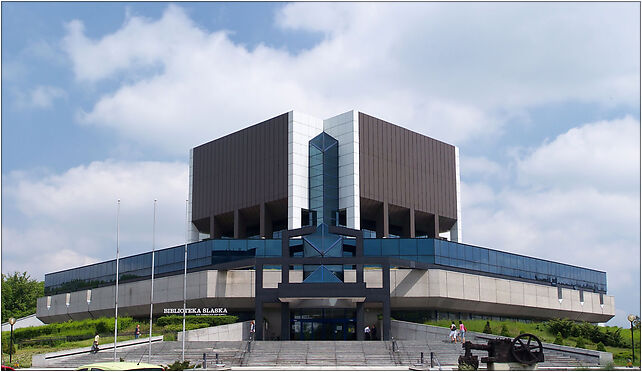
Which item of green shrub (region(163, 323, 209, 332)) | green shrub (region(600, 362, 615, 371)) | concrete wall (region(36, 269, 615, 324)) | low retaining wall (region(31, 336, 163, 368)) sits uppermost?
concrete wall (region(36, 269, 615, 324))

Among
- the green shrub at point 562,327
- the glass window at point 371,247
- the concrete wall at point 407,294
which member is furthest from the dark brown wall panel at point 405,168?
the green shrub at point 562,327

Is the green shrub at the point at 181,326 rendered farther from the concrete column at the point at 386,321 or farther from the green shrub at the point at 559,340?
the green shrub at the point at 559,340

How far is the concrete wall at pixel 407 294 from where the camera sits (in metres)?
66.7

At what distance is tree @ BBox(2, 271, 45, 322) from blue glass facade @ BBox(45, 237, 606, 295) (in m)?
31.8

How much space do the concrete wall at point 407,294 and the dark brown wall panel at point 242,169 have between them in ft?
42.0

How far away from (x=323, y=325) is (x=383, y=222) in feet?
54.6

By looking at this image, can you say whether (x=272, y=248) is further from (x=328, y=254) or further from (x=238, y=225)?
(x=238, y=225)

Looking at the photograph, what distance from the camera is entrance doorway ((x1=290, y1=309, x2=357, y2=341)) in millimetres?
63719

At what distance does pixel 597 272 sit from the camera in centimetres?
8906

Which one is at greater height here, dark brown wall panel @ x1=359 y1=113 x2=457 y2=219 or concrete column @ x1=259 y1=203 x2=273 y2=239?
dark brown wall panel @ x1=359 y1=113 x2=457 y2=219

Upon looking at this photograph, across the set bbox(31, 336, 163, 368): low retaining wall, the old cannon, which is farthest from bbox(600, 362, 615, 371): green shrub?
bbox(31, 336, 163, 368): low retaining wall

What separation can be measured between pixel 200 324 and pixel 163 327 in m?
3.92

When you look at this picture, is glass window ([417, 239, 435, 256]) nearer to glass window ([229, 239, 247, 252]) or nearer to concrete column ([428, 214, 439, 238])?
concrete column ([428, 214, 439, 238])

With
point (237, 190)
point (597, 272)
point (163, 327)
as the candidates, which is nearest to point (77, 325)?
point (163, 327)
